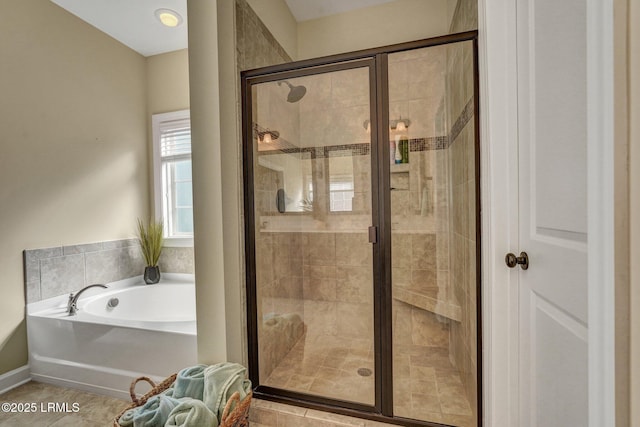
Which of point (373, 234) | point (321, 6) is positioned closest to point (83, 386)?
point (373, 234)

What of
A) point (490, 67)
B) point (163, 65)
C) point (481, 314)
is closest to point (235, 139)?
point (490, 67)

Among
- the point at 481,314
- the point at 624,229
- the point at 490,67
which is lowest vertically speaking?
the point at 481,314

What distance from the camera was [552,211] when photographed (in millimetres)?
785

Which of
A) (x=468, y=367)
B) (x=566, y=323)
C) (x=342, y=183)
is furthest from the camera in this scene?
(x=342, y=183)

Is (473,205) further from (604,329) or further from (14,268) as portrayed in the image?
(14,268)

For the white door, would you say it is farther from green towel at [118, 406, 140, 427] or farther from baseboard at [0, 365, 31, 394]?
baseboard at [0, 365, 31, 394]

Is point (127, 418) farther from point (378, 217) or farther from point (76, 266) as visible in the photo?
point (76, 266)

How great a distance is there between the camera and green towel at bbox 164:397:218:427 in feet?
3.48

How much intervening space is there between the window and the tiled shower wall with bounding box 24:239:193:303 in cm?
24

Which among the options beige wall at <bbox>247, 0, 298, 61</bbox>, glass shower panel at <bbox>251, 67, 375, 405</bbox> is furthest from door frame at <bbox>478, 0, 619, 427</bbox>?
beige wall at <bbox>247, 0, 298, 61</bbox>

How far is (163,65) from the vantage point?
9.20ft

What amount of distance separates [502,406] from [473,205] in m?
0.78

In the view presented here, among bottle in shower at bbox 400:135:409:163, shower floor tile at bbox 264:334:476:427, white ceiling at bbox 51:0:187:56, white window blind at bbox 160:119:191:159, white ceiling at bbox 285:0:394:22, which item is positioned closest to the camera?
shower floor tile at bbox 264:334:476:427

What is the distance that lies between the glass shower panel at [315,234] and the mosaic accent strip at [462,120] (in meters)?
0.47
